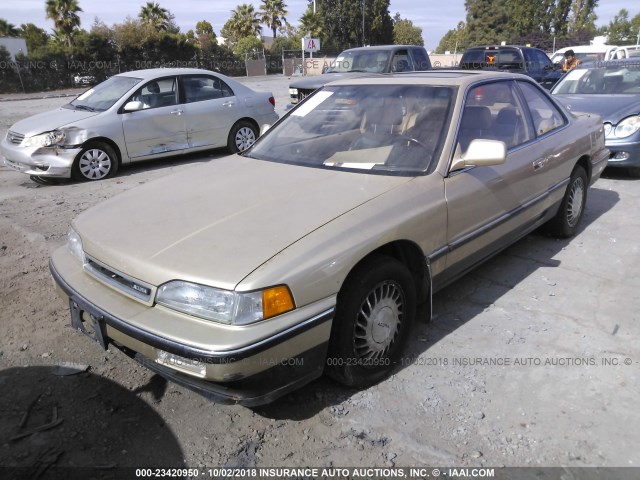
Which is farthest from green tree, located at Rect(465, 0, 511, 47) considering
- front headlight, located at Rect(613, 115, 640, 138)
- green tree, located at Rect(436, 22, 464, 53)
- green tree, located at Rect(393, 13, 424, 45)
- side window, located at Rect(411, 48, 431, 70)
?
front headlight, located at Rect(613, 115, 640, 138)

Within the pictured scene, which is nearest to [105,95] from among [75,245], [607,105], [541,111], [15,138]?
[15,138]

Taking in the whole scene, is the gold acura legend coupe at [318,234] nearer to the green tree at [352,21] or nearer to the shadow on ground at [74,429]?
the shadow on ground at [74,429]

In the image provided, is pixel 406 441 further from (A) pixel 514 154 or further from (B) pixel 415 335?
(A) pixel 514 154

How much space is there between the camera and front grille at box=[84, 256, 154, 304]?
2379mm

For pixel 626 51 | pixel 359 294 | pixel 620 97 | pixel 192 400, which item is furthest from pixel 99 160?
pixel 626 51

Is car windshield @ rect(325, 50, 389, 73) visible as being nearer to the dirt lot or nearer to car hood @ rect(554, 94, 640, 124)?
car hood @ rect(554, 94, 640, 124)

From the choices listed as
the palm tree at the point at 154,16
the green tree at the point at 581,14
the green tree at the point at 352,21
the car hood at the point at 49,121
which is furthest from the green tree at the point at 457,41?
the car hood at the point at 49,121

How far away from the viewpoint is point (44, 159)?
7.02 m

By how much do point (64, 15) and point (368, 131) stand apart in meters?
45.9

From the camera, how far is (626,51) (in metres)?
14.2

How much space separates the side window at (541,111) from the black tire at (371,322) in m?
2.15

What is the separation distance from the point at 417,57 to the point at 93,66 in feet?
96.0

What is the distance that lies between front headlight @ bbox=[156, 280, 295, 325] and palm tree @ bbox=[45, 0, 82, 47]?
1757 inches

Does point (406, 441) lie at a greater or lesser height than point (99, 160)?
lesser
